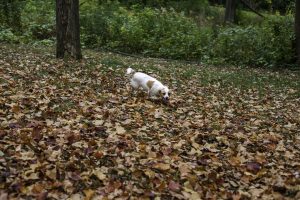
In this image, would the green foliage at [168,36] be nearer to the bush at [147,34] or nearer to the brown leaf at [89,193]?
the bush at [147,34]

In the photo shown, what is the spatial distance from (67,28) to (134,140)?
7.24 meters

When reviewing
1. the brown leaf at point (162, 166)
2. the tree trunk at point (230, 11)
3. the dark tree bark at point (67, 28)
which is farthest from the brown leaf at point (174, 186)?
the tree trunk at point (230, 11)

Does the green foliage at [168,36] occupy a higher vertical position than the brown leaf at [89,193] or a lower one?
higher

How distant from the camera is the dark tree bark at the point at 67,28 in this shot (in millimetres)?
12250

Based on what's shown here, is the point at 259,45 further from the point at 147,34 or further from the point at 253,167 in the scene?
the point at 253,167

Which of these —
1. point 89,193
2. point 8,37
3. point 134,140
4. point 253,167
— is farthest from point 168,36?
point 89,193

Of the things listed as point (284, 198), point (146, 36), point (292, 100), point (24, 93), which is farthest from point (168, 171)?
point (146, 36)

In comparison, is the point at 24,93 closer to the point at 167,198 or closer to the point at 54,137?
the point at 54,137

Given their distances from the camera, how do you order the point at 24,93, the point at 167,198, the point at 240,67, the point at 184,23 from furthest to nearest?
the point at 184,23
the point at 240,67
the point at 24,93
the point at 167,198

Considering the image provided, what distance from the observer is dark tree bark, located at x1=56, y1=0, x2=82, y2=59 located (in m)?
12.2

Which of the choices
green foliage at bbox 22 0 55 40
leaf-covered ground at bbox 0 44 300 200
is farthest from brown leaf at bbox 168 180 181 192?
green foliage at bbox 22 0 55 40

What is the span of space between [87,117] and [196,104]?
3.10m

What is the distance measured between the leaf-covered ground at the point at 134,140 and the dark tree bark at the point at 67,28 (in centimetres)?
182

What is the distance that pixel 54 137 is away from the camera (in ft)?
18.6
